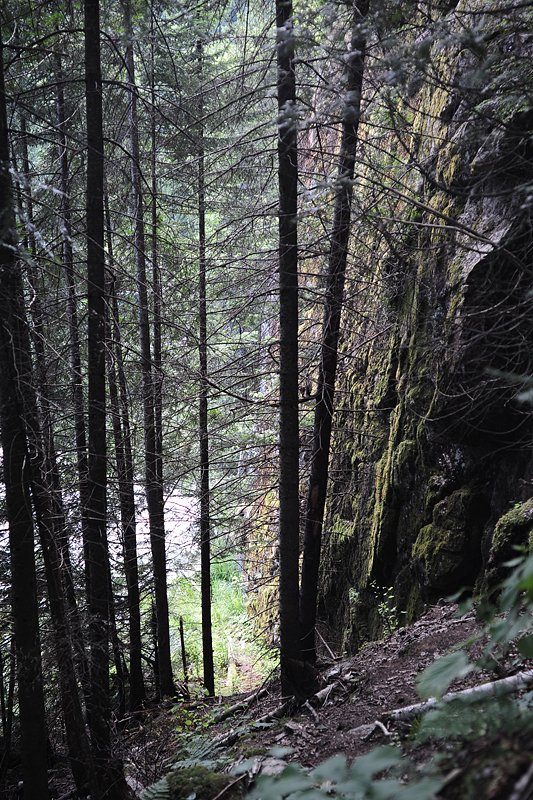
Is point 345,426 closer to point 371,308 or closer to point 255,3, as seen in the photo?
point 371,308

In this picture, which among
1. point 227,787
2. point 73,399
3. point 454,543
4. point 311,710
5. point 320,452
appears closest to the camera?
point 227,787

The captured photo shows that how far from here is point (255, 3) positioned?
6.71m

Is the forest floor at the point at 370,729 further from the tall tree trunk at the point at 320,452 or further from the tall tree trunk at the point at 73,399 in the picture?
the tall tree trunk at the point at 73,399

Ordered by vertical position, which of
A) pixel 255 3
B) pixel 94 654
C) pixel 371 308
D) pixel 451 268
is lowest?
pixel 94 654

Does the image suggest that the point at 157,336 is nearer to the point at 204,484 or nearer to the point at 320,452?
the point at 204,484

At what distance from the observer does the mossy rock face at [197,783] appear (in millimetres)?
3898

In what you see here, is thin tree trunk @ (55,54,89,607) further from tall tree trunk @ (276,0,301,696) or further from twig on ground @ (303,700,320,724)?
twig on ground @ (303,700,320,724)

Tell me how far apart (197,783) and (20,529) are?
97.7 inches

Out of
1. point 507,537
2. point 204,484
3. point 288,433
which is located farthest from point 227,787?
point 204,484

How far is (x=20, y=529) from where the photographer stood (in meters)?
4.52

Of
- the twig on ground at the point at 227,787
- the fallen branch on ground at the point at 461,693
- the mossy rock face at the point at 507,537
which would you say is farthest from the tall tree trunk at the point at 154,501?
the fallen branch on ground at the point at 461,693

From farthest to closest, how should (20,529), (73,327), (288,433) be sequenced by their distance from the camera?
(73,327) → (288,433) → (20,529)

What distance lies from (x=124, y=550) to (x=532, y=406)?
7.25m

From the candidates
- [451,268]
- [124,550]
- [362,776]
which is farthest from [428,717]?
[124,550]
